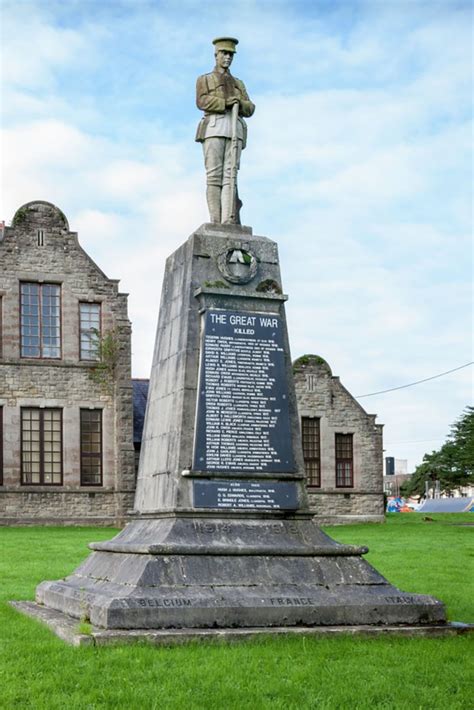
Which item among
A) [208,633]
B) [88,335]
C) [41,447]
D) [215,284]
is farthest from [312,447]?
[208,633]

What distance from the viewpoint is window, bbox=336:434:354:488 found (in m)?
43.4

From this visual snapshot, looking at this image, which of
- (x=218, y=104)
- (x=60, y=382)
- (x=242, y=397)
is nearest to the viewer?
(x=242, y=397)

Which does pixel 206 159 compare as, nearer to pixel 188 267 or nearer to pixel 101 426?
pixel 188 267

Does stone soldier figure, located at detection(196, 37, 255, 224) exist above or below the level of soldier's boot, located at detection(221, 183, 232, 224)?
above

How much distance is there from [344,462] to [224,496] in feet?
104

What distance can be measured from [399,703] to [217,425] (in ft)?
15.1

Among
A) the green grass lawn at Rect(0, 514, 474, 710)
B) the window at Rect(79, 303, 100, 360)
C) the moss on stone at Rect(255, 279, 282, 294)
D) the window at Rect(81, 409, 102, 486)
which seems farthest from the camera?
the window at Rect(79, 303, 100, 360)

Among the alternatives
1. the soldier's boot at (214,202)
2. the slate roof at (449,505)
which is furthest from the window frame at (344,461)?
the soldier's boot at (214,202)

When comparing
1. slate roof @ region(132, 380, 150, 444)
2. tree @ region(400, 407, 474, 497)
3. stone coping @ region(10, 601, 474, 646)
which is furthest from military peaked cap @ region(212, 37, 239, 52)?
tree @ region(400, 407, 474, 497)

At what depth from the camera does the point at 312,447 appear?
4309cm

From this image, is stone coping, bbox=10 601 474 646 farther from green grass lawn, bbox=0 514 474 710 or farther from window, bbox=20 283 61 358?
window, bbox=20 283 61 358

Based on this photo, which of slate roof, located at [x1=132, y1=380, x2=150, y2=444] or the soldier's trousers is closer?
the soldier's trousers

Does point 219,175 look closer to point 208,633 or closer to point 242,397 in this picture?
point 242,397

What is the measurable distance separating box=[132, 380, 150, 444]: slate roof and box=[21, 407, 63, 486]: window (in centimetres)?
319
